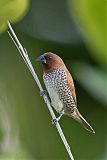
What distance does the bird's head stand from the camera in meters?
1.22

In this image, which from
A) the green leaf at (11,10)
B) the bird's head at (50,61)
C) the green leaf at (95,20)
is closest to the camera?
the green leaf at (11,10)

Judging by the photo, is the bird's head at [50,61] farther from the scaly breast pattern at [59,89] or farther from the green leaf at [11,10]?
the green leaf at [11,10]

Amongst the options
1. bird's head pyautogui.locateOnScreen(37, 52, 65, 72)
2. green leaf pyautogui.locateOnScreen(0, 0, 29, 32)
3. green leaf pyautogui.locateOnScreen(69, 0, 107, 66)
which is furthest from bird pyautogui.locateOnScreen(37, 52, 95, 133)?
green leaf pyautogui.locateOnScreen(0, 0, 29, 32)

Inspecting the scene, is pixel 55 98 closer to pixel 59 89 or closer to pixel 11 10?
pixel 59 89

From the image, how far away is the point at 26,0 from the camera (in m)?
0.83

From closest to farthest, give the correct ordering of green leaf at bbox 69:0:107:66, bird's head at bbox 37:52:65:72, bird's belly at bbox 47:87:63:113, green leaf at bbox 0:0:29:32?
green leaf at bbox 0:0:29:32, green leaf at bbox 69:0:107:66, bird's head at bbox 37:52:65:72, bird's belly at bbox 47:87:63:113

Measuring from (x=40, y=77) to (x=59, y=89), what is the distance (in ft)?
0.23

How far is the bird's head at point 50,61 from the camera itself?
4.01 feet

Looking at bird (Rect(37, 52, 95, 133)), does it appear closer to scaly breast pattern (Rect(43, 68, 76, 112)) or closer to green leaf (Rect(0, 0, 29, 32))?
scaly breast pattern (Rect(43, 68, 76, 112))

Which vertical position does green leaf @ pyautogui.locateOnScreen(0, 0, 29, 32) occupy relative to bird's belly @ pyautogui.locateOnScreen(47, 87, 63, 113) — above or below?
above

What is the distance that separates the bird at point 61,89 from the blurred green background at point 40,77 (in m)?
0.03

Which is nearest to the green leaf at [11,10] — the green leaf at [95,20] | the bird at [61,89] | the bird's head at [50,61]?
the green leaf at [95,20]

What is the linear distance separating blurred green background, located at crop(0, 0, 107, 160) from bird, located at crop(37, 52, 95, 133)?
29mm

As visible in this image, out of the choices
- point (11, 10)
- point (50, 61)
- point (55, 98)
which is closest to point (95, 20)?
point (11, 10)
